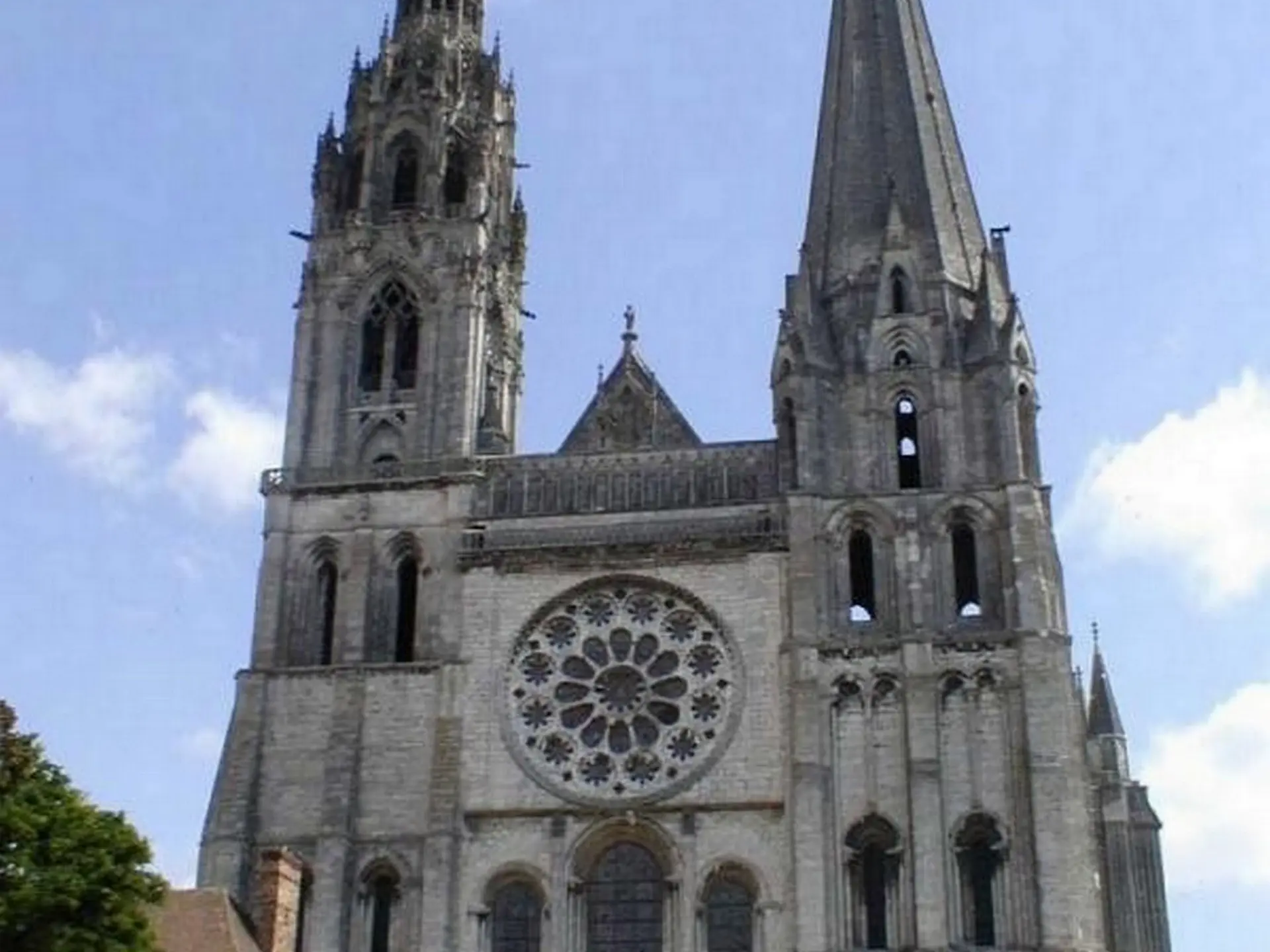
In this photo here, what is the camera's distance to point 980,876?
32.1 metres

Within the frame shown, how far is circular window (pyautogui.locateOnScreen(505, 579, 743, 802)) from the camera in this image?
3359 cm

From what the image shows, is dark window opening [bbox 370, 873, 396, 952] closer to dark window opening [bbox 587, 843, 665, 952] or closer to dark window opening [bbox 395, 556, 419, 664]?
dark window opening [bbox 587, 843, 665, 952]

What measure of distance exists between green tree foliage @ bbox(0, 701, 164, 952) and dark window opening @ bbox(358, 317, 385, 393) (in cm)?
1778

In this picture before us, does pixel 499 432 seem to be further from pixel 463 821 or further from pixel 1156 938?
pixel 1156 938

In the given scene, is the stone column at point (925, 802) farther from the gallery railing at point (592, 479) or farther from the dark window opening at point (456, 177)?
the dark window opening at point (456, 177)

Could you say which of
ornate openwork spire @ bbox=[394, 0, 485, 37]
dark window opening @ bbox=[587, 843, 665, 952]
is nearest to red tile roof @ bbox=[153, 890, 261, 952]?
dark window opening @ bbox=[587, 843, 665, 952]

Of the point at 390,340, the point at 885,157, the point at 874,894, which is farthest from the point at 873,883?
the point at 885,157

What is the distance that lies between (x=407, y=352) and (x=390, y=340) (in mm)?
414

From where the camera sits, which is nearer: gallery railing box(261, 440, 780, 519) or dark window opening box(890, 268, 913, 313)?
gallery railing box(261, 440, 780, 519)

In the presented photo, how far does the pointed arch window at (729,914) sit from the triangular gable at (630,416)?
8.67m

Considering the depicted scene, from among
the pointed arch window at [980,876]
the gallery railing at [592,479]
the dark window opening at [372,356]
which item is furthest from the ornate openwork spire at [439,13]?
the pointed arch window at [980,876]

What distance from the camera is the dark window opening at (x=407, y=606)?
1407 inches

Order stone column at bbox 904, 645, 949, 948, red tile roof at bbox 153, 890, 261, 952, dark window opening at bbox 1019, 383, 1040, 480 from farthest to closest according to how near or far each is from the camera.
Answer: dark window opening at bbox 1019, 383, 1040, 480 < stone column at bbox 904, 645, 949, 948 < red tile roof at bbox 153, 890, 261, 952

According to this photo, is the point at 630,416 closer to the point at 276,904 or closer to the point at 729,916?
the point at 729,916
